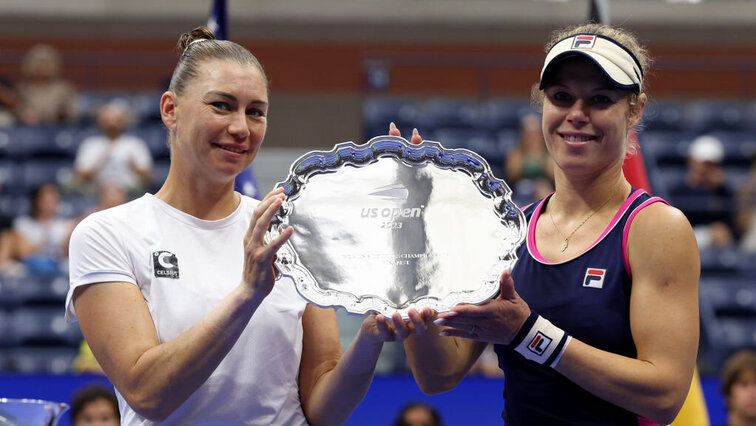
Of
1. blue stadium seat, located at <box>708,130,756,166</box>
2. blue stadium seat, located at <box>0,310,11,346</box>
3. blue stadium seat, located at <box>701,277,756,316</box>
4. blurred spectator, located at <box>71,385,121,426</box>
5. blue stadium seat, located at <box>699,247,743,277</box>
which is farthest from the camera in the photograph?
blue stadium seat, located at <box>708,130,756,166</box>

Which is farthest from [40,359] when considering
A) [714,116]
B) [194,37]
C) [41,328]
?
[714,116]

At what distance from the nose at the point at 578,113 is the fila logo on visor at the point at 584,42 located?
12cm

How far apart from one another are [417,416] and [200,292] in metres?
2.61

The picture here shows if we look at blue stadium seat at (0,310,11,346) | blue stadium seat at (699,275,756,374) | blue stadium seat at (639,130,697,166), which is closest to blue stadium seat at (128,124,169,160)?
blue stadium seat at (0,310,11,346)

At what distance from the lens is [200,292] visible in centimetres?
212

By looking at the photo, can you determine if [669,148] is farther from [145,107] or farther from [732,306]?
[145,107]

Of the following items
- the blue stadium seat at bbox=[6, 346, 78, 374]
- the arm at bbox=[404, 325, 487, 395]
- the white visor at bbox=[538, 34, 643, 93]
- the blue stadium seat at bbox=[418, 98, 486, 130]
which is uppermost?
the white visor at bbox=[538, 34, 643, 93]

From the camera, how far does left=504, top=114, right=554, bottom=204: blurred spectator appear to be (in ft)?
23.8

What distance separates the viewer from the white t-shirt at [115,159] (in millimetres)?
7496

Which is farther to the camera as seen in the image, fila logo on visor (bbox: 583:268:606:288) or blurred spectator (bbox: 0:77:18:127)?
blurred spectator (bbox: 0:77:18:127)

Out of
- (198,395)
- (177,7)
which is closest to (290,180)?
(198,395)

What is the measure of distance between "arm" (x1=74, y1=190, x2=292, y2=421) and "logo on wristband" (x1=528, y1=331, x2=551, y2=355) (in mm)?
557

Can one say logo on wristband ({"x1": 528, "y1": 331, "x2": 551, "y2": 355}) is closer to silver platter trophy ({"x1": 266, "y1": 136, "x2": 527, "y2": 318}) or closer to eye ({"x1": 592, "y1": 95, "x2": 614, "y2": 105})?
silver platter trophy ({"x1": 266, "y1": 136, "x2": 527, "y2": 318})

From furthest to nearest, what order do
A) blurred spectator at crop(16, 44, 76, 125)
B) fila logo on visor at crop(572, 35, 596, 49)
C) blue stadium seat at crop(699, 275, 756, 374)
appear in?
blurred spectator at crop(16, 44, 76, 125) → blue stadium seat at crop(699, 275, 756, 374) → fila logo on visor at crop(572, 35, 596, 49)
